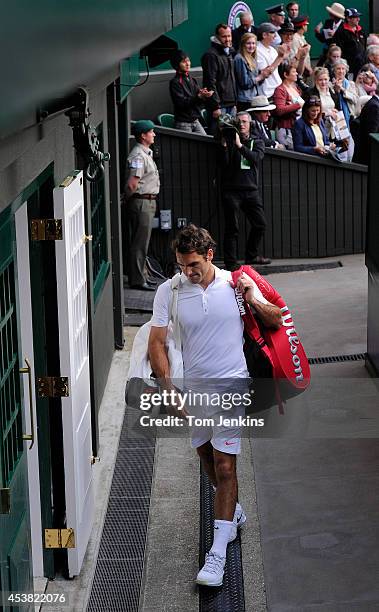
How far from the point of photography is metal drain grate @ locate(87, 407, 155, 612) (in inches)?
248

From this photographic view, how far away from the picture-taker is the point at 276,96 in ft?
53.0

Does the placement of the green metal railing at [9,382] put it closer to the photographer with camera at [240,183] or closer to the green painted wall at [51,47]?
the green painted wall at [51,47]

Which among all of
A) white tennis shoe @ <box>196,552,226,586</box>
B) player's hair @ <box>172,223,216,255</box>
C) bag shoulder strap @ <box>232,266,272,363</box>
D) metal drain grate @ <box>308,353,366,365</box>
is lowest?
metal drain grate @ <box>308,353,366,365</box>

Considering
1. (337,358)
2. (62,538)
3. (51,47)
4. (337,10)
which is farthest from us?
(337,10)

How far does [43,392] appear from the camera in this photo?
634 cm

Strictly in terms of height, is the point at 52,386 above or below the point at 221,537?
above

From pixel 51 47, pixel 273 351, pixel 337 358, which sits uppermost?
pixel 51 47

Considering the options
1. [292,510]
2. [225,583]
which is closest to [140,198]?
[292,510]

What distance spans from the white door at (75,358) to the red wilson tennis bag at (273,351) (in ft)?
3.03

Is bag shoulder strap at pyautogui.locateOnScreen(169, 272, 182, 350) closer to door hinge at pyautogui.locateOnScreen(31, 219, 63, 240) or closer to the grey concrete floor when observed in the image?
door hinge at pyautogui.locateOnScreen(31, 219, 63, 240)

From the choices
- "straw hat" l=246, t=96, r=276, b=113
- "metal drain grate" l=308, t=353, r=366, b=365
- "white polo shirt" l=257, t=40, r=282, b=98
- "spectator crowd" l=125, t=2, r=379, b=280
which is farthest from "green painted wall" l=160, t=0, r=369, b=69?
"metal drain grate" l=308, t=353, r=366, b=365

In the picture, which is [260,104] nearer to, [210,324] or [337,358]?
[337,358]

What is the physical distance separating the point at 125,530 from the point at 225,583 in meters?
1.00

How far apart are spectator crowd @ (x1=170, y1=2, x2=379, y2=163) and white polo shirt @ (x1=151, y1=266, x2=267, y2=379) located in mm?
9194
